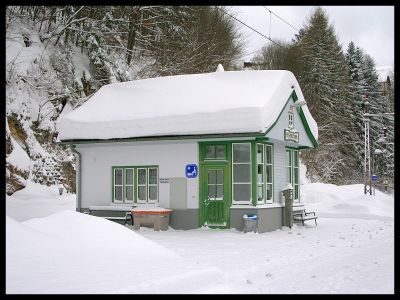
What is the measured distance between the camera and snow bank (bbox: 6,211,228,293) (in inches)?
336

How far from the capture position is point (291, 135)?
21.1 m

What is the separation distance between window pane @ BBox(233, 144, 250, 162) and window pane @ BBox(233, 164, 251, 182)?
0.76 ft

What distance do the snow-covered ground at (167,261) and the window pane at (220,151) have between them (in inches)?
134

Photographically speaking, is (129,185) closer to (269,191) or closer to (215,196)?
(215,196)

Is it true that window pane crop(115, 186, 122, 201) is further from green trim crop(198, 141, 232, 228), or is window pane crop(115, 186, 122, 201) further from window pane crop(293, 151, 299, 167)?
window pane crop(293, 151, 299, 167)

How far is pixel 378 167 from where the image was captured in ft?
185

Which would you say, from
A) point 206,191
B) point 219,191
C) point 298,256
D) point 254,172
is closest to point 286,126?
point 254,172

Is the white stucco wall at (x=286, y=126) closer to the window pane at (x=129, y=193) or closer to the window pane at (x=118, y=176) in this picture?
the window pane at (x=129, y=193)

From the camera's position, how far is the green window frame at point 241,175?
19.2m

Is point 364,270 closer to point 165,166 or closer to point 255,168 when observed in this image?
point 255,168

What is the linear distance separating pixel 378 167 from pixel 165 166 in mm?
40446

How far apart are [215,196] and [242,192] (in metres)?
0.94

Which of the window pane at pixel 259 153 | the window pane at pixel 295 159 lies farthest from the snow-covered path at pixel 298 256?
the window pane at pixel 295 159

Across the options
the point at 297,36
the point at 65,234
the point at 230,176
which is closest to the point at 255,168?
the point at 230,176
